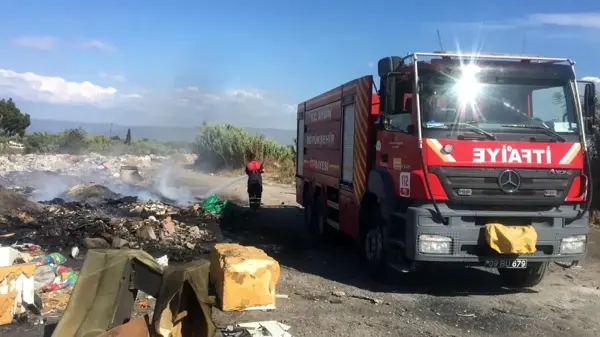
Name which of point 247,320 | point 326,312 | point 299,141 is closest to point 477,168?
point 326,312

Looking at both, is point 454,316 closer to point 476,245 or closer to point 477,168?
point 476,245

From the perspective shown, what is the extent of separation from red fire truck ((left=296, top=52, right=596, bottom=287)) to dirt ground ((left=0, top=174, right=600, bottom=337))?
50 centimetres

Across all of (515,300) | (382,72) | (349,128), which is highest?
(382,72)

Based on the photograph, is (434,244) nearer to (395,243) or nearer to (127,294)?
(395,243)

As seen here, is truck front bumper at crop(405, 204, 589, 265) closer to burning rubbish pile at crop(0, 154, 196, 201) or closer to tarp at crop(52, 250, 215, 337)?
tarp at crop(52, 250, 215, 337)

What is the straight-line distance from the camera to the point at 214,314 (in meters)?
6.17

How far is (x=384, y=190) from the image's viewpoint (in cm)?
739

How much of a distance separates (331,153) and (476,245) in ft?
12.6

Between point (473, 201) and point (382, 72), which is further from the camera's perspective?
point (382, 72)

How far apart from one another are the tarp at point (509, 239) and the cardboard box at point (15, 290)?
5133 mm

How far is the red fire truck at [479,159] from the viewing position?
6.79m

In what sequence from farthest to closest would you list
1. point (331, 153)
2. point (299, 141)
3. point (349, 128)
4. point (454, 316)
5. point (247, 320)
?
1. point (299, 141)
2. point (331, 153)
3. point (349, 128)
4. point (454, 316)
5. point (247, 320)

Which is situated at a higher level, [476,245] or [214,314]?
[476,245]

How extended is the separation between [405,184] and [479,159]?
0.93m
